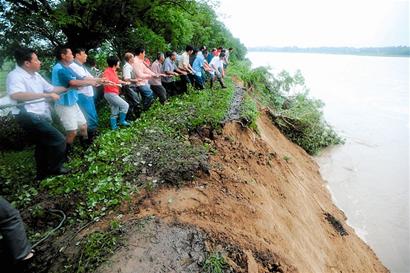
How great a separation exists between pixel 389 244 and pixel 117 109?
7774mm

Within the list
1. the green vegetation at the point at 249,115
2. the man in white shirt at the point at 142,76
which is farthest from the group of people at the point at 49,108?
the green vegetation at the point at 249,115

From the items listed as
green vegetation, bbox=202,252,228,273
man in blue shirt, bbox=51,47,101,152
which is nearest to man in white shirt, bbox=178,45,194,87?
man in blue shirt, bbox=51,47,101,152

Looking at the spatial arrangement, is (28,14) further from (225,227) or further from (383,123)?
(383,123)

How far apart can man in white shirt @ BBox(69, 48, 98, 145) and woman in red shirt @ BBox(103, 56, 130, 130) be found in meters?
0.61

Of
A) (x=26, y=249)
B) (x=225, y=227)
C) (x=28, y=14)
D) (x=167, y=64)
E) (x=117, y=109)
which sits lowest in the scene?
(x=225, y=227)

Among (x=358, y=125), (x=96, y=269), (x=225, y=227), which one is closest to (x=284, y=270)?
(x=225, y=227)

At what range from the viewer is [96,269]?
3.43 meters

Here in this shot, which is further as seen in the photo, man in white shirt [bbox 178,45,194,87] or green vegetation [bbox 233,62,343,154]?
green vegetation [bbox 233,62,343,154]

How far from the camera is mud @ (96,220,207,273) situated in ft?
11.3

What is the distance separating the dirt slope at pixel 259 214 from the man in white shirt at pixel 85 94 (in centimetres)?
258

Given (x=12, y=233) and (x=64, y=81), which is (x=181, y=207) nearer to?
(x=12, y=233)

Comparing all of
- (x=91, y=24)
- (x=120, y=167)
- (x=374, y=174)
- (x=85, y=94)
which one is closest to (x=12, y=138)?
(x=91, y=24)

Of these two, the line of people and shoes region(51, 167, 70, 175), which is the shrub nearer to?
the line of people

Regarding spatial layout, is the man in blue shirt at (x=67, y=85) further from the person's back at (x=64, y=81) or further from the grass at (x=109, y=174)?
the grass at (x=109, y=174)
